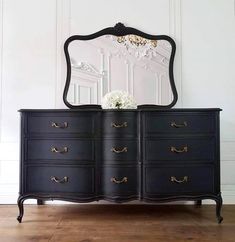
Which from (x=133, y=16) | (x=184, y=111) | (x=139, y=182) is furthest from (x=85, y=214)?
(x=133, y=16)

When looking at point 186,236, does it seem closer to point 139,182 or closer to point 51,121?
point 139,182

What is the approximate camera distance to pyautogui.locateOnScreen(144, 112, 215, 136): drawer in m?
2.17

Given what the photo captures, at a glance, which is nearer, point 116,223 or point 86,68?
point 116,223

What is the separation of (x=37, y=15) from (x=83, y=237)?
213 centimetres

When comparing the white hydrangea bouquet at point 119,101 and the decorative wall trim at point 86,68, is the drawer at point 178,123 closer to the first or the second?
the white hydrangea bouquet at point 119,101

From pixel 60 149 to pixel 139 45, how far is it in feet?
4.26

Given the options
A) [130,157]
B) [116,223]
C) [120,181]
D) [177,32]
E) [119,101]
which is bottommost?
[116,223]

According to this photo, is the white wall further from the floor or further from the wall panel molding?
the floor

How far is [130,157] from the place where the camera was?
2.17 m

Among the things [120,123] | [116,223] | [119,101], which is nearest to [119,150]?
[120,123]

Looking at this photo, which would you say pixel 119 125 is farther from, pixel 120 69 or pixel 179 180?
pixel 120 69

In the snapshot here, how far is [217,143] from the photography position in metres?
2.18

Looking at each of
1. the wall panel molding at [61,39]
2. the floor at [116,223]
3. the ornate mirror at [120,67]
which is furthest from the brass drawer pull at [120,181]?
the wall panel molding at [61,39]

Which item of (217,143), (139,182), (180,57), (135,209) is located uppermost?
(180,57)
